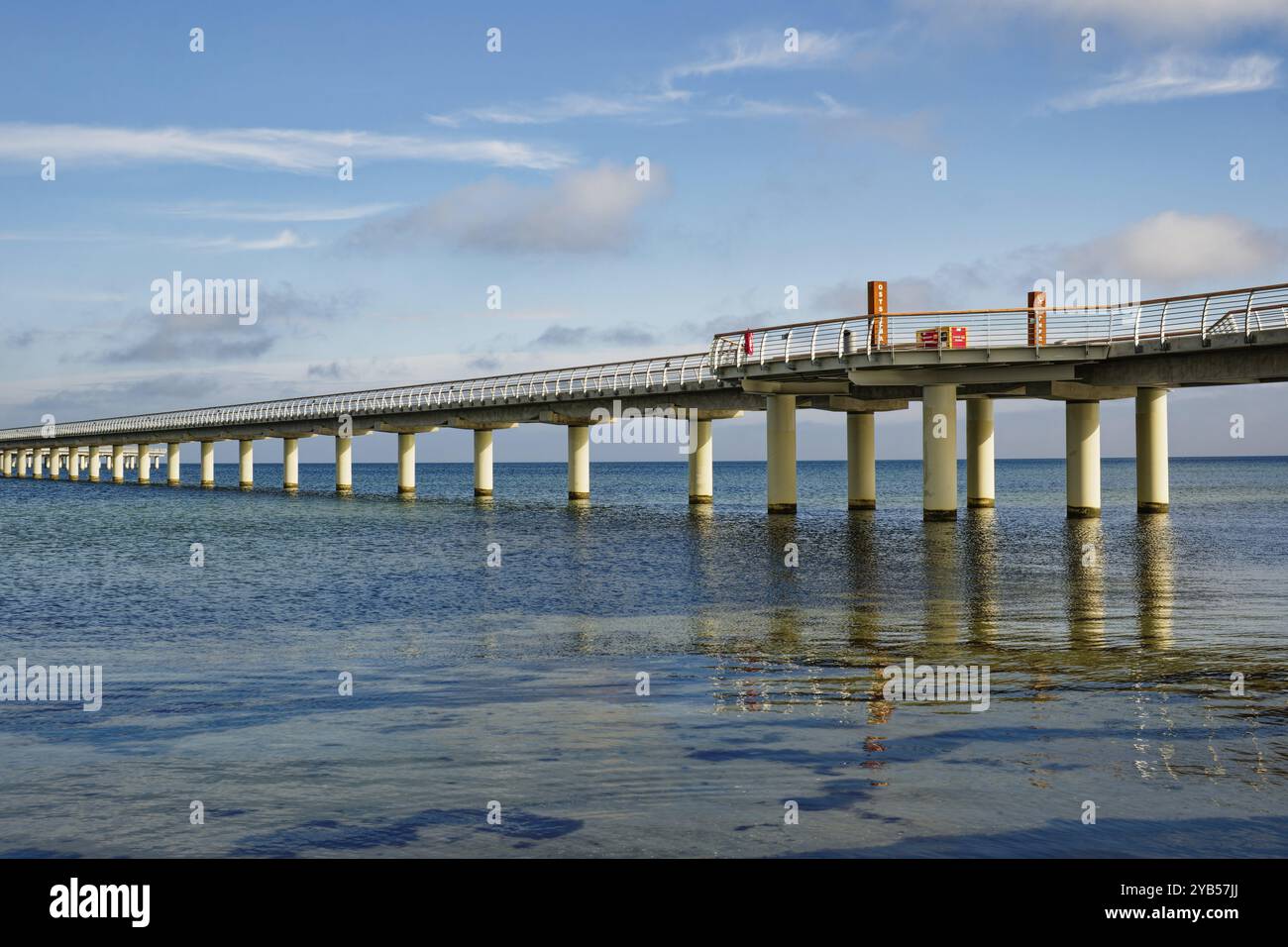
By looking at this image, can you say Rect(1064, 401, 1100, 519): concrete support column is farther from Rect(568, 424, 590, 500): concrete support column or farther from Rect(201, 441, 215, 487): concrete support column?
Rect(201, 441, 215, 487): concrete support column

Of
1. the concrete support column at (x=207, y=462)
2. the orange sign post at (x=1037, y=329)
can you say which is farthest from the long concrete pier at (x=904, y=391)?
the concrete support column at (x=207, y=462)

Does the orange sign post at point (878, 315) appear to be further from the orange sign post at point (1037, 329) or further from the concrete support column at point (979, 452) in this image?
the concrete support column at point (979, 452)

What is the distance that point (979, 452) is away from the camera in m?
60.2

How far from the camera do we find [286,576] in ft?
98.3

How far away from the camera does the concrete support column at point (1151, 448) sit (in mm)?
52781

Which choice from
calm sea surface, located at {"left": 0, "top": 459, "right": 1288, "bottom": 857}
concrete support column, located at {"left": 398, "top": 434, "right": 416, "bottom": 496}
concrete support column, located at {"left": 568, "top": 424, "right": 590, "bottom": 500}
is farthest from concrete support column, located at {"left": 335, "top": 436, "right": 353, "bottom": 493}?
calm sea surface, located at {"left": 0, "top": 459, "right": 1288, "bottom": 857}

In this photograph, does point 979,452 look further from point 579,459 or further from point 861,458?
point 579,459

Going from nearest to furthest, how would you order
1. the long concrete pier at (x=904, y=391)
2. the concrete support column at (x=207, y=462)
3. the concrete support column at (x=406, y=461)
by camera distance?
the long concrete pier at (x=904, y=391)
the concrete support column at (x=406, y=461)
the concrete support column at (x=207, y=462)

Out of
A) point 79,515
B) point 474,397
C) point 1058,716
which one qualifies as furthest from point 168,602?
point 474,397

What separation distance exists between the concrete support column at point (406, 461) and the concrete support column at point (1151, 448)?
53.9 meters

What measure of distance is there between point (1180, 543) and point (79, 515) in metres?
52.4

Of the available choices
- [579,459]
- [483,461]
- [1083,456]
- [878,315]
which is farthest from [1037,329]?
[483,461]

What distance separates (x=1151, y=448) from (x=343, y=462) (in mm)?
66392

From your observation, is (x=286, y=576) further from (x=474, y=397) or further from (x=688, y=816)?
(x=474, y=397)
